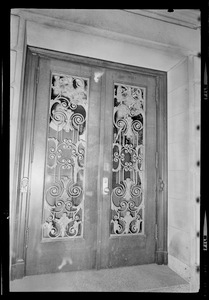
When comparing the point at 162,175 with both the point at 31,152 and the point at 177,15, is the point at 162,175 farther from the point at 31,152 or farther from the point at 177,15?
the point at 177,15

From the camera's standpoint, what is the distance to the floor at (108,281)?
1.74m

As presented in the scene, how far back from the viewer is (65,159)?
2086 mm

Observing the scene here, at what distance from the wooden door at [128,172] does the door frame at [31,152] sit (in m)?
0.06

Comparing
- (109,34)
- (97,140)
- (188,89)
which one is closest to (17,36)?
(109,34)

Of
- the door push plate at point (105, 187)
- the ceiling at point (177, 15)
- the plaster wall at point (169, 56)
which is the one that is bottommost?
the door push plate at point (105, 187)

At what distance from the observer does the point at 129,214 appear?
220 centimetres

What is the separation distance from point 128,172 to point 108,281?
1.00 meters

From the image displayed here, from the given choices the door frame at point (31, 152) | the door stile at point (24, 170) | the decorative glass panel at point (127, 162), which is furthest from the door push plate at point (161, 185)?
the door stile at point (24, 170)

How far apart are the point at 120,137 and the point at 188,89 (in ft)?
2.66

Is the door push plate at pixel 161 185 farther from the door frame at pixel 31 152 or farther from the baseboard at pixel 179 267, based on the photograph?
the baseboard at pixel 179 267
